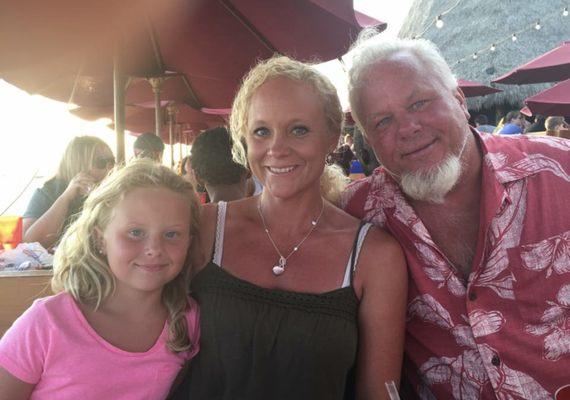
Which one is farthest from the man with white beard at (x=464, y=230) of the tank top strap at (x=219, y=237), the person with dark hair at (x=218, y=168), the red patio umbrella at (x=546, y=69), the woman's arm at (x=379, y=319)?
the red patio umbrella at (x=546, y=69)

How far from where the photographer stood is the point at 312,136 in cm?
191

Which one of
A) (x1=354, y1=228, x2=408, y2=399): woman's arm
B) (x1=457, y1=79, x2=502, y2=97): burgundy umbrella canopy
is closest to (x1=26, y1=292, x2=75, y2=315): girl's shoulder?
(x1=354, y1=228, x2=408, y2=399): woman's arm

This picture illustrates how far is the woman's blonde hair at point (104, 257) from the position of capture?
1710mm

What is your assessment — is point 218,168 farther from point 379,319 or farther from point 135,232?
point 379,319

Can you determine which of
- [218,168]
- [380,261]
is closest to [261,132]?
[380,261]

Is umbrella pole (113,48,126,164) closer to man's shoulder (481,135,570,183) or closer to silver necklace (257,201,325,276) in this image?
silver necklace (257,201,325,276)

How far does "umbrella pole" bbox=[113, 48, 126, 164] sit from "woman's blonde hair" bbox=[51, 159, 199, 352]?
222cm

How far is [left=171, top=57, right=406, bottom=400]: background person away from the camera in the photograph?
168cm

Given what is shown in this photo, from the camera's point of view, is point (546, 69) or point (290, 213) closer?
point (290, 213)

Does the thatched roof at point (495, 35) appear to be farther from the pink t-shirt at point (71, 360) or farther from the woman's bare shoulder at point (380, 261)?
the pink t-shirt at point (71, 360)

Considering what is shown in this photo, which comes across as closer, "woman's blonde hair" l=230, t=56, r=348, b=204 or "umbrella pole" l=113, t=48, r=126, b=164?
"woman's blonde hair" l=230, t=56, r=348, b=204

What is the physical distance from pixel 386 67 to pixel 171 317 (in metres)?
1.31

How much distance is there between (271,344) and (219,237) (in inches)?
18.8

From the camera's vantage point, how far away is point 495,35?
17641 millimetres
